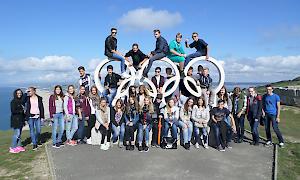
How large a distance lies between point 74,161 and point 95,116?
6.83 ft

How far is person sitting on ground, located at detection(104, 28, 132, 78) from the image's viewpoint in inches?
385

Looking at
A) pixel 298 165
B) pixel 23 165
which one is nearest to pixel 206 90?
pixel 298 165

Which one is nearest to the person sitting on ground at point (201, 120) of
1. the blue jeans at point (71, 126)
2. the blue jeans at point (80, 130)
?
the blue jeans at point (80, 130)

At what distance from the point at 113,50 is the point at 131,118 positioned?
267cm

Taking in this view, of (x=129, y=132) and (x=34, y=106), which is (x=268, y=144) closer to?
(x=129, y=132)

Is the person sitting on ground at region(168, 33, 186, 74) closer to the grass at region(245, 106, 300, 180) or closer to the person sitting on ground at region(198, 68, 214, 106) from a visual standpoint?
the person sitting on ground at region(198, 68, 214, 106)

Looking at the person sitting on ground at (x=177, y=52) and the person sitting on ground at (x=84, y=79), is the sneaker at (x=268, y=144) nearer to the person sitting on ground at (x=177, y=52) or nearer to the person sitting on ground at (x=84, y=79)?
the person sitting on ground at (x=177, y=52)

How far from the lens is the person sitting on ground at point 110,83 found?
33.0 feet

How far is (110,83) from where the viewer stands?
33.2 feet

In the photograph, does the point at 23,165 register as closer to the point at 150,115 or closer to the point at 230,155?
the point at 150,115

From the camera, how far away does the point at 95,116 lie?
30.6ft

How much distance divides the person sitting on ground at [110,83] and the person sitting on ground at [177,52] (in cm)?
213

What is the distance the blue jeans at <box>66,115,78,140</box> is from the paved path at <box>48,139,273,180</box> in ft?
Result: 1.53

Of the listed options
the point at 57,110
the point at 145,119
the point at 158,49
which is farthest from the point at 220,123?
the point at 57,110
